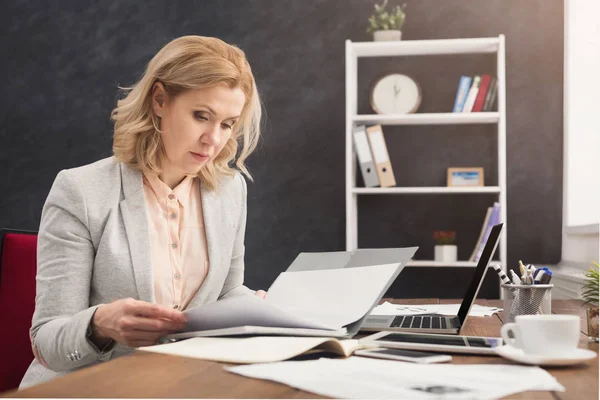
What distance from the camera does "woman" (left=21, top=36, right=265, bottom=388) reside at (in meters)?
1.35

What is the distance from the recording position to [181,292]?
160cm

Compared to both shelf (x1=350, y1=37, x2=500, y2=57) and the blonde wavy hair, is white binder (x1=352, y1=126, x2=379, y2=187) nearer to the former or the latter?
shelf (x1=350, y1=37, x2=500, y2=57)

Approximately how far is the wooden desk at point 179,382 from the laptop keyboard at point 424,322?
1.24 ft

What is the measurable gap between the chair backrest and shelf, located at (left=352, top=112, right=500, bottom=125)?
6.58 feet

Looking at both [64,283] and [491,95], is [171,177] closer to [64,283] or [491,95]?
[64,283]

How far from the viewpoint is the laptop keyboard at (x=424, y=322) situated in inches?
51.6

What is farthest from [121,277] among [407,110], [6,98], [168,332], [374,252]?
[6,98]

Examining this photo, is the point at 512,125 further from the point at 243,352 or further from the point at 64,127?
the point at 243,352

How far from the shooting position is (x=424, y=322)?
1.37m

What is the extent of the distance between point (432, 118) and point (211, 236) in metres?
1.98

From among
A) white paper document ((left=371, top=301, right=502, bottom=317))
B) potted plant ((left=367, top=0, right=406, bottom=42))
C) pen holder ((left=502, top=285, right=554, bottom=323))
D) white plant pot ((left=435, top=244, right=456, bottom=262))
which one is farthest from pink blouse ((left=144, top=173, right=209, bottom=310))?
potted plant ((left=367, top=0, right=406, bottom=42))

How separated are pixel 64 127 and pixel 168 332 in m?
3.17

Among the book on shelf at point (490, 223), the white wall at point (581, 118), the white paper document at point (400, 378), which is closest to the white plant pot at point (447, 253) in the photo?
the book on shelf at point (490, 223)

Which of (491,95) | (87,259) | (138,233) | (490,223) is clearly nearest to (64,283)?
(87,259)
